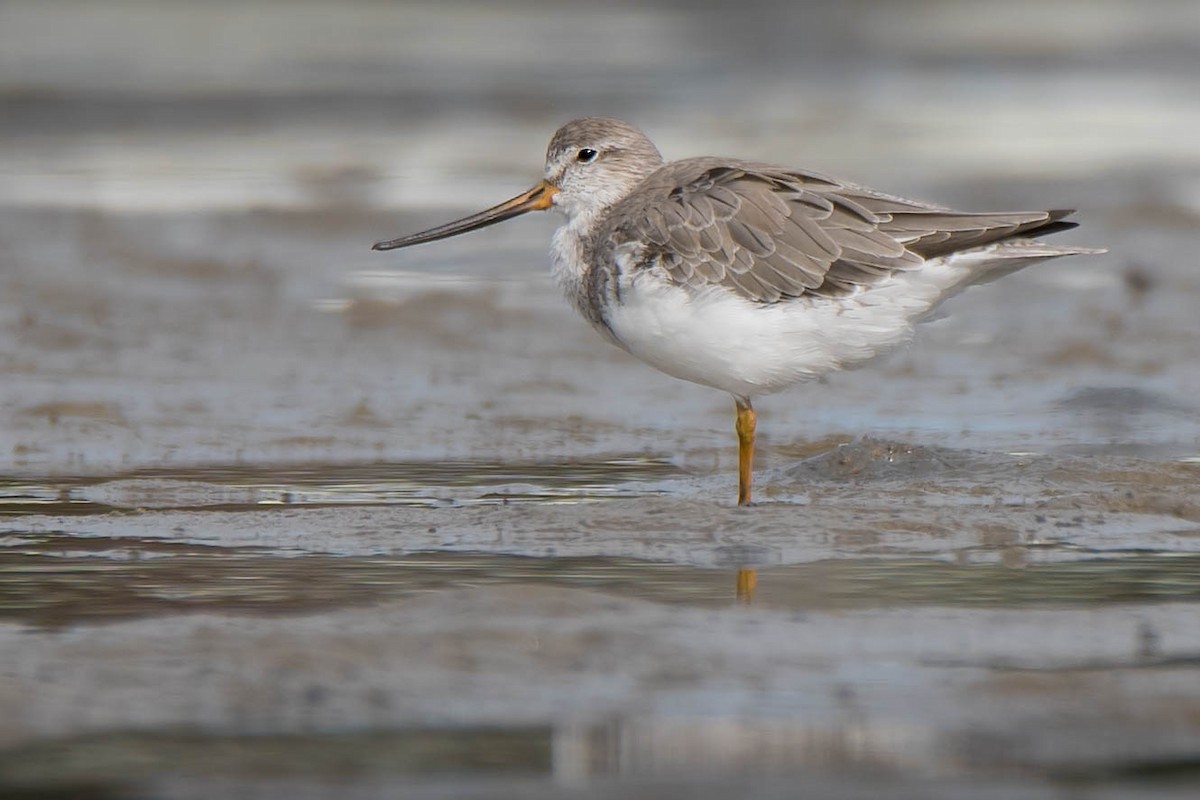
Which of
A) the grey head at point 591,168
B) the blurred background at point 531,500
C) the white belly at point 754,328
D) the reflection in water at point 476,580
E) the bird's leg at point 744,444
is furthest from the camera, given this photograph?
the grey head at point 591,168

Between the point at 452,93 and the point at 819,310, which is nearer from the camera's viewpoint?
the point at 819,310

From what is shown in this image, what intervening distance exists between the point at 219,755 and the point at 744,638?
1.65 meters

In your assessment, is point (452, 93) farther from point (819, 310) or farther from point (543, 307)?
point (819, 310)

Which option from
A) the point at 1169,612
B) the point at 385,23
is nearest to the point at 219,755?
the point at 1169,612

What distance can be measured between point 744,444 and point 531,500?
906mm

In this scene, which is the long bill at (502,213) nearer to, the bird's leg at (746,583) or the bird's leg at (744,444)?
the bird's leg at (744,444)

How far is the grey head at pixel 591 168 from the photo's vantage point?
8.46 m

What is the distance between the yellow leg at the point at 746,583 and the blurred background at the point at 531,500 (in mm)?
63

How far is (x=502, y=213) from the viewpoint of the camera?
349 inches

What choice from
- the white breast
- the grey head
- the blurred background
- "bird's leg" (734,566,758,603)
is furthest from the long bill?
"bird's leg" (734,566,758,603)

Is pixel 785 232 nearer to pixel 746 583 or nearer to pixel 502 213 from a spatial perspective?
pixel 502 213

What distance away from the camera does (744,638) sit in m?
5.58

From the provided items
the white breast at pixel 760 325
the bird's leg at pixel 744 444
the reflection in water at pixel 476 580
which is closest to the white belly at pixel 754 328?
the white breast at pixel 760 325

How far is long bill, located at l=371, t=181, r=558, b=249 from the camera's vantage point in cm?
862
